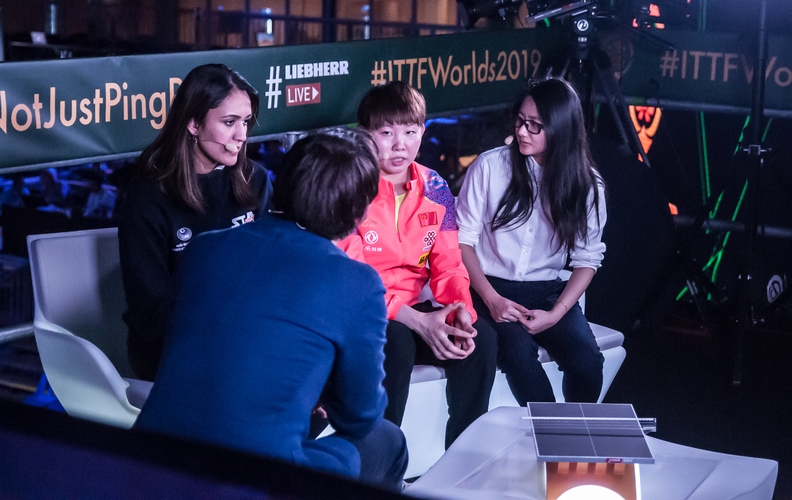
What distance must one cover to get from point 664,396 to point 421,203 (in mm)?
→ 1343

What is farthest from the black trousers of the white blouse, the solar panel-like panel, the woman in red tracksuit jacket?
the solar panel-like panel

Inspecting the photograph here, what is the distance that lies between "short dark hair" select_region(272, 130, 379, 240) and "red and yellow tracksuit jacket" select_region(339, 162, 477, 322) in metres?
0.76

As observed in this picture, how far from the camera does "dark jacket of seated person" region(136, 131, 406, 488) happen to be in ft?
4.24

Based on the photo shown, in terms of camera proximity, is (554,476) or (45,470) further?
(554,476)

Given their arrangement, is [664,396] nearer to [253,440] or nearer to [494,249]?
[494,249]

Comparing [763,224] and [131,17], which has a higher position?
[131,17]

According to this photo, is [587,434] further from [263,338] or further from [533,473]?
[263,338]

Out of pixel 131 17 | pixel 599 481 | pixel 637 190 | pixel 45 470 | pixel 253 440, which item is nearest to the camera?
pixel 45 470

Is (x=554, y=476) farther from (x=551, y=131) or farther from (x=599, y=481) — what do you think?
(x=551, y=131)

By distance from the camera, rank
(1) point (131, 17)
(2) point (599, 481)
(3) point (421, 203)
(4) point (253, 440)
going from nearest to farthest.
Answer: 1. (4) point (253, 440)
2. (2) point (599, 481)
3. (3) point (421, 203)
4. (1) point (131, 17)

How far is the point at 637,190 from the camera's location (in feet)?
12.3

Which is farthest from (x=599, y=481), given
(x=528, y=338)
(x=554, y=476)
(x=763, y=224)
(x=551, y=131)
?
(x=763, y=224)

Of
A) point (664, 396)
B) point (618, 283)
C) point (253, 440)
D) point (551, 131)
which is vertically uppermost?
point (551, 131)

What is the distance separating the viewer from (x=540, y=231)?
8.31 feet
